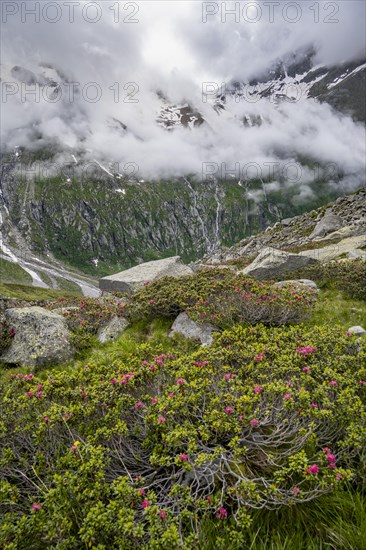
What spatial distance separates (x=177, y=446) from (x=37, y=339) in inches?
317

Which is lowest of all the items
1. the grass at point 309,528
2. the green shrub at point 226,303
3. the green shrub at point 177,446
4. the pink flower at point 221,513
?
the grass at point 309,528

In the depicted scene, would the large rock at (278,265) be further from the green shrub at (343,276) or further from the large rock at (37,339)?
the large rock at (37,339)

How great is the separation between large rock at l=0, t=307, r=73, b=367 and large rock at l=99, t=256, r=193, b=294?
8.51 metres

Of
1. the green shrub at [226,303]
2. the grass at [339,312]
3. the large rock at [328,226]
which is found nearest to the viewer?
the green shrub at [226,303]

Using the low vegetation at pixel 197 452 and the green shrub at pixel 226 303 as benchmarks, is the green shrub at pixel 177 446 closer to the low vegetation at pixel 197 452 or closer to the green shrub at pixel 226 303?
the low vegetation at pixel 197 452

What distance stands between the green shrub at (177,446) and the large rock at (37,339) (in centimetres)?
308

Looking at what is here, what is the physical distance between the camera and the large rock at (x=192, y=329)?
10998mm

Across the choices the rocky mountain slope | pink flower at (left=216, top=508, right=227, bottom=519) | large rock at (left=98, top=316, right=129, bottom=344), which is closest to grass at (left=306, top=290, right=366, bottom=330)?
large rock at (left=98, top=316, right=129, bottom=344)

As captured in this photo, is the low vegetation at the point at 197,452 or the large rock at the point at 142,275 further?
the large rock at the point at 142,275

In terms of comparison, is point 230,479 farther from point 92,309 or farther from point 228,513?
point 92,309

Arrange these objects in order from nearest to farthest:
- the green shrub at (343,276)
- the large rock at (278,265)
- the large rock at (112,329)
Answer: the large rock at (112,329) < the green shrub at (343,276) < the large rock at (278,265)

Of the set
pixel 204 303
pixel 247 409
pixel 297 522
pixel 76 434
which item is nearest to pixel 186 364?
pixel 247 409

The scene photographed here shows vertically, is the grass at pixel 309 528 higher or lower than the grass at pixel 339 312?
lower

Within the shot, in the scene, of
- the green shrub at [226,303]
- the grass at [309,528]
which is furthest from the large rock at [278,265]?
the grass at [309,528]
